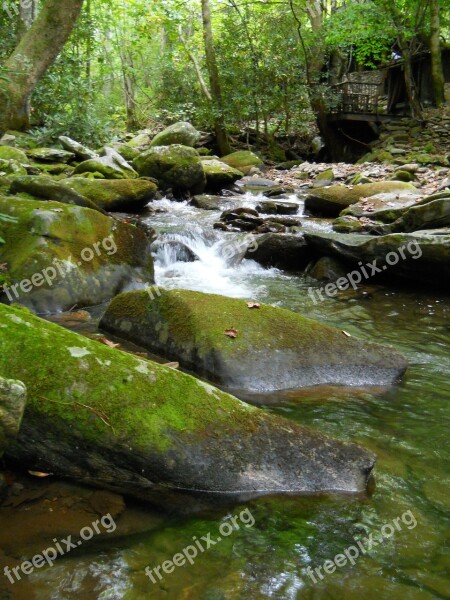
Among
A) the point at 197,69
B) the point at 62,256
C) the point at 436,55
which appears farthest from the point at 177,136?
the point at 62,256

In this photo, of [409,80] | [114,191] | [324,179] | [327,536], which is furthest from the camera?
[409,80]

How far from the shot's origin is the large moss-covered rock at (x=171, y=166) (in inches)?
487

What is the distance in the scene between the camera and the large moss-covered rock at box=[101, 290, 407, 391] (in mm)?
4152

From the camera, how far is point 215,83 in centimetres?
1811

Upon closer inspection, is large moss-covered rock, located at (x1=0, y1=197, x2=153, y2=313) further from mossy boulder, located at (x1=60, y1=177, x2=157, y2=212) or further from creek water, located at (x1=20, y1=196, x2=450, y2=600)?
mossy boulder, located at (x1=60, y1=177, x2=157, y2=212)

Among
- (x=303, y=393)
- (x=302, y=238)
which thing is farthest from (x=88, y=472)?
(x=302, y=238)

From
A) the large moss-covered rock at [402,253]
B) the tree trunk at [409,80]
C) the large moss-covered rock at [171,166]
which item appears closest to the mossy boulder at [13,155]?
the large moss-covered rock at [171,166]

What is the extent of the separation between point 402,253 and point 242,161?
11.5m

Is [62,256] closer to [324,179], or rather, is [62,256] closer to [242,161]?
[324,179]

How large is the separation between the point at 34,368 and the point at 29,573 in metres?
0.98

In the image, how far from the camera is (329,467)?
2867 millimetres

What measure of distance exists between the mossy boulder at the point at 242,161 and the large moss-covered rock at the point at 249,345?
13009 millimetres

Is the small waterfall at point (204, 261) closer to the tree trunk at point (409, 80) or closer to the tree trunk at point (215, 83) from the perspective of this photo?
the tree trunk at point (215, 83)

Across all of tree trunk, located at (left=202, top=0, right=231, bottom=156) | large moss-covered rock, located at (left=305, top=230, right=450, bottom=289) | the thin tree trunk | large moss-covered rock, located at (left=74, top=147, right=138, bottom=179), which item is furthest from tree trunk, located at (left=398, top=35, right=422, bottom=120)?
large moss-covered rock, located at (left=305, top=230, right=450, bottom=289)
